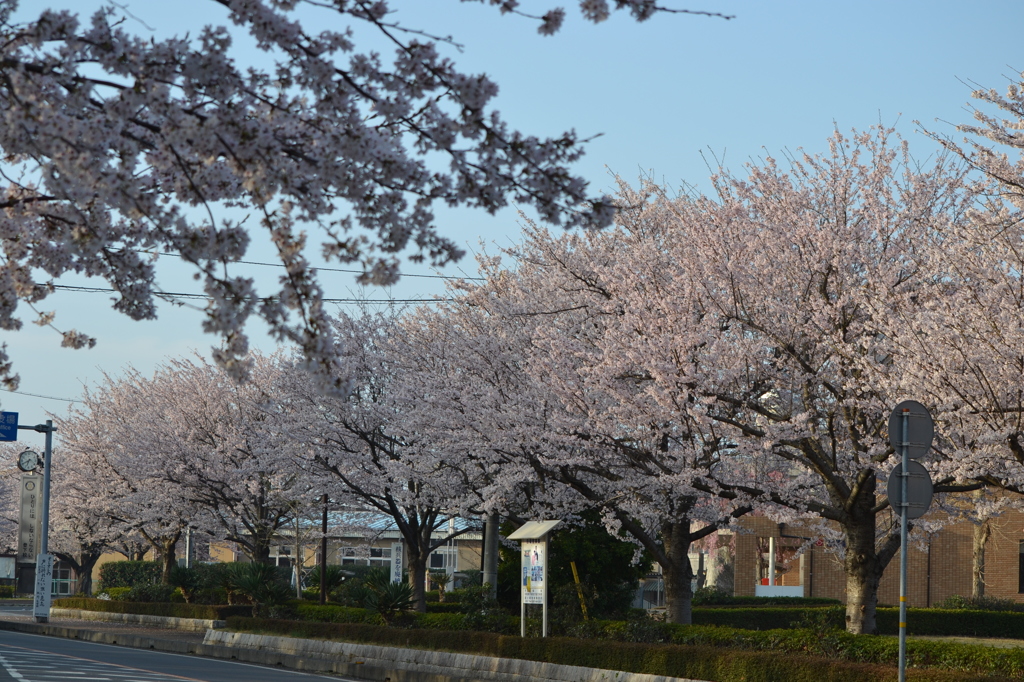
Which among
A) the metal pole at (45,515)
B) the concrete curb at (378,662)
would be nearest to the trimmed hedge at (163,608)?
the metal pole at (45,515)

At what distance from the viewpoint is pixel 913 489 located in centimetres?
1131

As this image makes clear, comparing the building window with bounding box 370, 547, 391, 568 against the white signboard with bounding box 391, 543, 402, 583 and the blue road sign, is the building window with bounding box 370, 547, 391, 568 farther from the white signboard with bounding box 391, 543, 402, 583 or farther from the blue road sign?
the blue road sign

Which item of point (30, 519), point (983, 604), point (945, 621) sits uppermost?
point (30, 519)

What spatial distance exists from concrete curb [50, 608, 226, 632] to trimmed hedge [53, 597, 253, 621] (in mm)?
209

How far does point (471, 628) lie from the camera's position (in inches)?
848

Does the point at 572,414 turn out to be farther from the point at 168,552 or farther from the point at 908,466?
the point at 168,552

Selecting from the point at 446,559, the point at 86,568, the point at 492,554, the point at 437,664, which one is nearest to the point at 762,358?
the point at 437,664

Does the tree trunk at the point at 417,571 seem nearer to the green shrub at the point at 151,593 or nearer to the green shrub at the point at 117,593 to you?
the green shrub at the point at 151,593

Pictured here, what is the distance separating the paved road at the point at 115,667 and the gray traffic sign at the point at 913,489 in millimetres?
10739

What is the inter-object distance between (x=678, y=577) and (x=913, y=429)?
30.1ft

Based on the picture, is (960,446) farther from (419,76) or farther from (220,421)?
(220,421)

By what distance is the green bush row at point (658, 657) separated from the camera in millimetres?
13641

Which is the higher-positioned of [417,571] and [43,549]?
[417,571]

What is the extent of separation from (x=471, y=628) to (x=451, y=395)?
4.64 m
